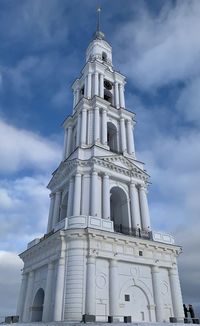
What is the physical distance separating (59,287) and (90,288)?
2434 millimetres

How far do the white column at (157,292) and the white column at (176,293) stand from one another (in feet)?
5.12

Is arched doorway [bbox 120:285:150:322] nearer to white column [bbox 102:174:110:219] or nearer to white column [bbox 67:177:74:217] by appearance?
white column [bbox 102:174:110:219]

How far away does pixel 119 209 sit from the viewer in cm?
3409

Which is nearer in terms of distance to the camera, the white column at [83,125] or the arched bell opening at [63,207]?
the arched bell opening at [63,207]

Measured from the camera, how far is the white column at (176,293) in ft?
87.0

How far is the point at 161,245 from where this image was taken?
28594mm

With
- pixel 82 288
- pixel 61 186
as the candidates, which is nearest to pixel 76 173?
pixel 61 186

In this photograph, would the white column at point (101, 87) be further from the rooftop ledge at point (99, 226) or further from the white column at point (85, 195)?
the rooftop ledge at point (99, 226)

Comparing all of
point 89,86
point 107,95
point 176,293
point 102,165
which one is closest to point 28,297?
point 176,293

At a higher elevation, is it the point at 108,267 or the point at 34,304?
the point at 108,267

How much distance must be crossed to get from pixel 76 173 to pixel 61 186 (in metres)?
4.22

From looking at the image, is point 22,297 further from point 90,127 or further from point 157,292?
point 90,127

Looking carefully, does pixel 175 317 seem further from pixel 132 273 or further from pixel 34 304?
pixel 34 304

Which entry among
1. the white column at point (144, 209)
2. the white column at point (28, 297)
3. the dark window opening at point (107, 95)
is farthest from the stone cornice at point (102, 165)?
the dark window opening at point (107, 95)
